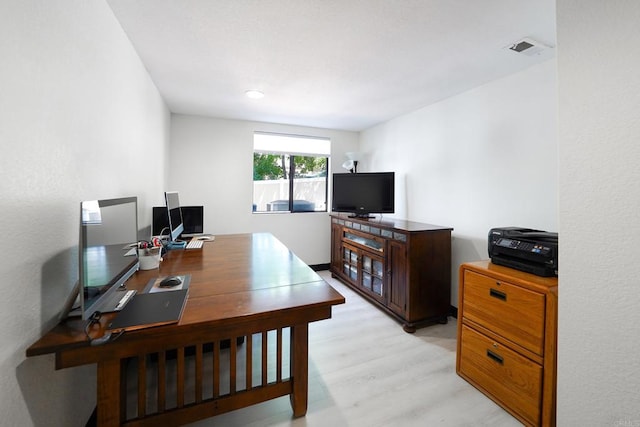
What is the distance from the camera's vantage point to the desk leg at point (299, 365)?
58.1 inches

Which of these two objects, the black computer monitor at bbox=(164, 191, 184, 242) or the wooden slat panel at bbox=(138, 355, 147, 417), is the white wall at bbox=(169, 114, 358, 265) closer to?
the black computer monitor at bbox=(164, 191, 184, 242)

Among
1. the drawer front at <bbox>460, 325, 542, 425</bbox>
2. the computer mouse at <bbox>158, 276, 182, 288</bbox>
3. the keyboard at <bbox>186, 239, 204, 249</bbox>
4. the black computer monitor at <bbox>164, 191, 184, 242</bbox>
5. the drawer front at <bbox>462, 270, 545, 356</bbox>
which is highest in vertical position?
the black computer monitor at <bbox>164, 191, 184, 242</bbox>

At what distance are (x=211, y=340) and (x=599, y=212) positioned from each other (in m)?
1.78

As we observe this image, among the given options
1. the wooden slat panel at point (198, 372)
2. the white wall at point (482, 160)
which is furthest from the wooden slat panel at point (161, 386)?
the white wall at point (482, 160)

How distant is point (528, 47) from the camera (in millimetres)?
1907

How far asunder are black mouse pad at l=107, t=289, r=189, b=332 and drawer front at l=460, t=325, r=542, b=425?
1865mm

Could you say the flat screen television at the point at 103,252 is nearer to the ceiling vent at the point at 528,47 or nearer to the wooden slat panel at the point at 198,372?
the wooden slat panel at the point at 198,372

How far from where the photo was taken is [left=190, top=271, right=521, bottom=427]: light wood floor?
5.08 feet

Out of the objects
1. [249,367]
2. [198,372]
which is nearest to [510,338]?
[249,367]

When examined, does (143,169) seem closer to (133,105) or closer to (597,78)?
(133,105)

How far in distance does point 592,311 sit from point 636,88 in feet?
3.11

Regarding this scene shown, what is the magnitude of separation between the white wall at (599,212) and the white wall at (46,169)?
220cm

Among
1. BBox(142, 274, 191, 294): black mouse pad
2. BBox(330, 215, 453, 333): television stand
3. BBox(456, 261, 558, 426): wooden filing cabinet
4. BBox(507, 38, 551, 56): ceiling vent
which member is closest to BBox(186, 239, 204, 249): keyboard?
BBox(142, 274, 191, 294): black mouse pad

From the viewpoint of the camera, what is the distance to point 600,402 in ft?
3.82
